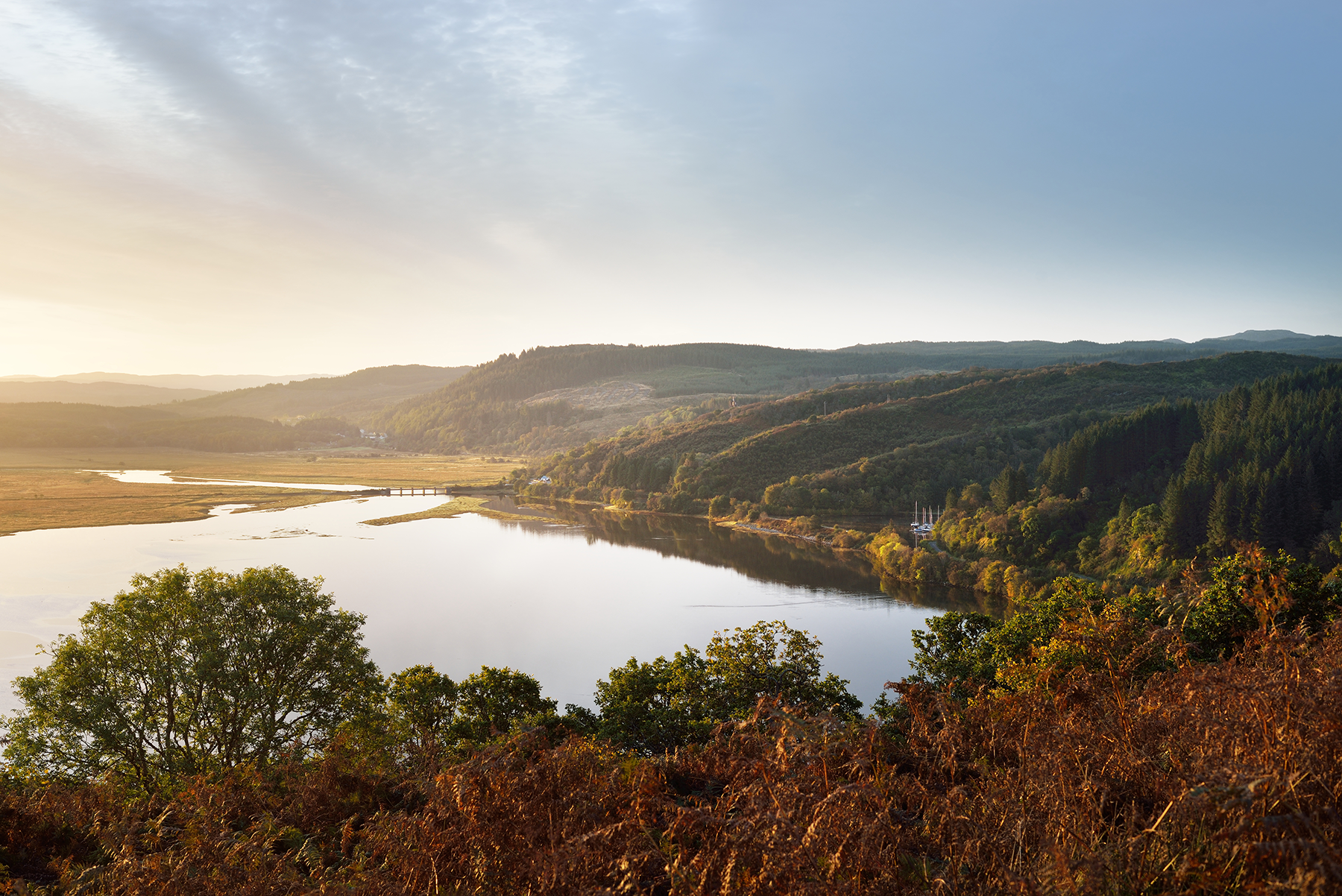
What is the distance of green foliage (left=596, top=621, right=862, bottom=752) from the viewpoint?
17.8 metres

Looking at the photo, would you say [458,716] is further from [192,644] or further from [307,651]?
[192,644]

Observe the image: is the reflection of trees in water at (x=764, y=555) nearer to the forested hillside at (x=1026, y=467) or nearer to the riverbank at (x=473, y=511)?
the forested hillside at (x=1026, y=467)

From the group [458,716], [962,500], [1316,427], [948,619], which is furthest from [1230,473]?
[458,716]

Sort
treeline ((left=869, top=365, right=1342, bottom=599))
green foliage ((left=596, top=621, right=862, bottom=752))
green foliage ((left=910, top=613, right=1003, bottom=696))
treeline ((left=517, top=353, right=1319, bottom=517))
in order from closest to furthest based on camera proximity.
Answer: green foliage ((left=596, top=621, right=862, bottom=752)), green foliage ((left=910, top=613, right=1003, bottom=696)), treeline ((left=869, top=365, right=1342, bottom=599)), treeline ((left=517, top=353, right=1319, bottom=517))

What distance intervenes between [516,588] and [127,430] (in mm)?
146794

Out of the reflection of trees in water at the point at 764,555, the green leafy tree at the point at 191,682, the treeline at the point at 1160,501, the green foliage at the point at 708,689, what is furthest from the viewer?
the reflection of trees in water at the point at 764,555

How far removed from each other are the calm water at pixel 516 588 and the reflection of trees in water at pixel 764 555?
278mm

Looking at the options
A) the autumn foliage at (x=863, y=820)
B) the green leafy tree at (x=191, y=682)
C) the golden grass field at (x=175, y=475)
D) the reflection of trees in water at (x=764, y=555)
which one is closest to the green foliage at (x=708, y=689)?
the green leafy tree at (x=191, y=682)

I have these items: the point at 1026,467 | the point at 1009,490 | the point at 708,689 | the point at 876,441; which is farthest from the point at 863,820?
the point at 876,441

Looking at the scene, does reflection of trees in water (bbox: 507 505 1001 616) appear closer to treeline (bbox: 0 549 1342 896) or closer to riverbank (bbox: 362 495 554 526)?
riverbank (bbox: 362 495 554 526)

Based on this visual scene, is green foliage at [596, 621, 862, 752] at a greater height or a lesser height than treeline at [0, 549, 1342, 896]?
lesser

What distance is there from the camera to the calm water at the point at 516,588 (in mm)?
35969

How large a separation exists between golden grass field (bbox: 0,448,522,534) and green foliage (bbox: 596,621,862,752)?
2519 inches

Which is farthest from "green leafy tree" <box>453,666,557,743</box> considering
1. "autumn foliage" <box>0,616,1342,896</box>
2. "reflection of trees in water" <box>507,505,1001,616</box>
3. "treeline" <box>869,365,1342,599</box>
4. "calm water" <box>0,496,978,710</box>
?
"reflection of trees in water" <box>507,505,1001,616</box>
